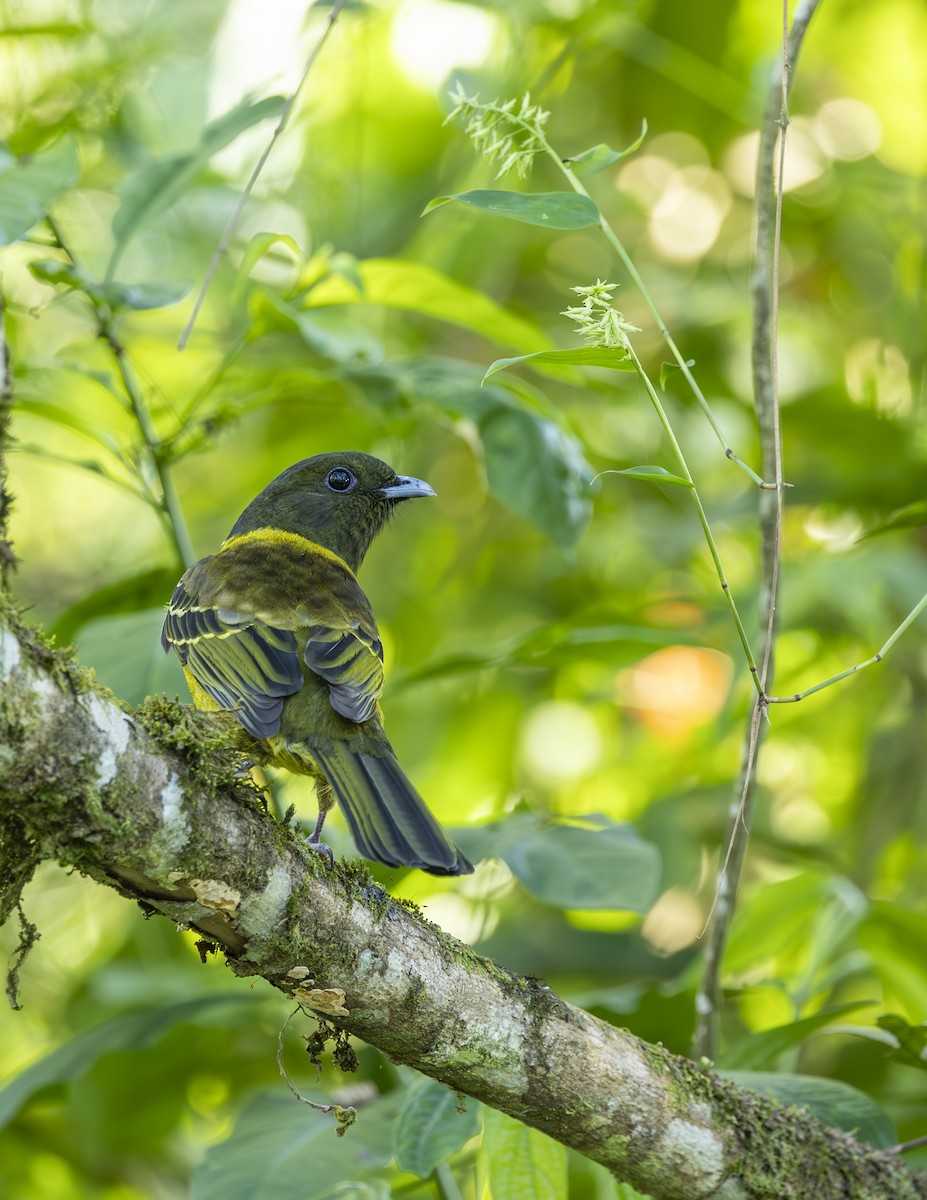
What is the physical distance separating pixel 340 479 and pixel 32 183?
146cm

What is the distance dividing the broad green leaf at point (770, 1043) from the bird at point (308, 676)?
2.89ft

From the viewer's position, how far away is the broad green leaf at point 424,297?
3090 mm

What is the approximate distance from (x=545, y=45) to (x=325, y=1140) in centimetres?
359

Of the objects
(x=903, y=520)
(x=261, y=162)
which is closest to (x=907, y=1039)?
(x=903, y=520)

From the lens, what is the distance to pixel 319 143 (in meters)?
5.07

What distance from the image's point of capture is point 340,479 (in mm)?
3809

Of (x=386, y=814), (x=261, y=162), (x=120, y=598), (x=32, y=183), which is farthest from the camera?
(x=120, y=598)

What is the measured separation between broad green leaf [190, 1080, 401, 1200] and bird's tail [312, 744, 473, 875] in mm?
739

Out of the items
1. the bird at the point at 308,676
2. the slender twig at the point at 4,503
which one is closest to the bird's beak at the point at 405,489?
the bird at the point at 308,676

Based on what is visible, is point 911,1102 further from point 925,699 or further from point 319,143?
point 319,143

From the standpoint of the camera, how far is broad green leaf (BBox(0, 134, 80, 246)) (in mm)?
2363

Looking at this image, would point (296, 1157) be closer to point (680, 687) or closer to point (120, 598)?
point (120, 598)

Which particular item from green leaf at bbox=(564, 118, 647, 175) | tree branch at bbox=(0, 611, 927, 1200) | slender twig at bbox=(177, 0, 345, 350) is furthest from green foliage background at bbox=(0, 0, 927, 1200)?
green leaf at bbox=(564, 118, 647, 175)

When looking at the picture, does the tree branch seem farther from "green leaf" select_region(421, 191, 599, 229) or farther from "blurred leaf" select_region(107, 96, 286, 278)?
"blurred leaf" select_region(107, 96, 286, 278)
